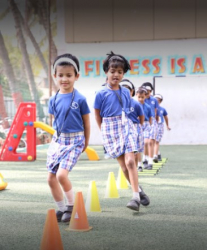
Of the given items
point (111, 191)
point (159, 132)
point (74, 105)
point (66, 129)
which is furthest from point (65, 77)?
point (159, 132)

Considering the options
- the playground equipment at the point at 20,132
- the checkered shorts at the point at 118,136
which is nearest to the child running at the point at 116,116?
the checkered shorts at the point at 118,136

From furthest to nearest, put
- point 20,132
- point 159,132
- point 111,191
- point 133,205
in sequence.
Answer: point 20,132
point 159,132
point 111,191
point 133,205

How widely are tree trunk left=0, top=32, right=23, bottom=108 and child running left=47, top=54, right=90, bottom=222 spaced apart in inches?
554

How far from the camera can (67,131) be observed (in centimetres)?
459

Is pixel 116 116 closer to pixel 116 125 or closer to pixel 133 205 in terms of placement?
pixel 116 125

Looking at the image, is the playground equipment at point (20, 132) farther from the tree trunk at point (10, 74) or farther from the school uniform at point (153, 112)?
the tree trunk at point (10, 74)

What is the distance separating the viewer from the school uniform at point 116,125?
526cm

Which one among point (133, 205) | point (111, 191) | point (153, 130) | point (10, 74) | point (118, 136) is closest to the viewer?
point (133, 205)

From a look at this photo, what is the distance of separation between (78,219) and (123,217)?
70 cm

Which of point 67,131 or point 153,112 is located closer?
point 67,131

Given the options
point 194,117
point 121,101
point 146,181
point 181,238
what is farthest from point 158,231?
point 194,117

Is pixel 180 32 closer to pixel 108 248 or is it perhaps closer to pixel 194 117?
pixel 194 117

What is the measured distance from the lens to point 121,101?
5336mm

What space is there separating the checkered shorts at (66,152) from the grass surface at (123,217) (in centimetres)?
52
